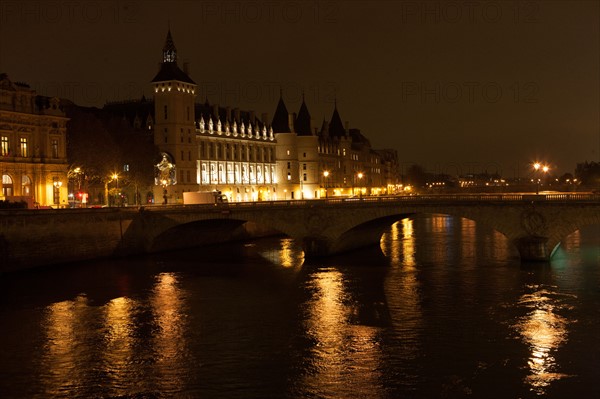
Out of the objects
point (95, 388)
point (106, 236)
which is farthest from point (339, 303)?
point (106, 236)

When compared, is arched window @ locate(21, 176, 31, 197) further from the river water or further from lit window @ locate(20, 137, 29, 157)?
the river water

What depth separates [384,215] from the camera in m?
57.7

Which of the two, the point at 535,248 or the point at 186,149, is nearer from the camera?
the point at 535,248

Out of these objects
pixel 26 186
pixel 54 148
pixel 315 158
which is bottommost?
pixel 26 186

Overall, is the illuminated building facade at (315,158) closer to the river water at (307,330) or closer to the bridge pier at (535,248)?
the bridge pier at (535,248)

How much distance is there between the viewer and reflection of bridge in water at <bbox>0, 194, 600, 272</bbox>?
168ft

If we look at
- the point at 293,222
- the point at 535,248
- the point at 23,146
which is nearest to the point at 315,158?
the point at 23,146

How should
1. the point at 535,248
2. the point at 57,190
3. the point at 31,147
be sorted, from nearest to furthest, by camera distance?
the point at 535,248
the point at 31,147
the point at 57,190

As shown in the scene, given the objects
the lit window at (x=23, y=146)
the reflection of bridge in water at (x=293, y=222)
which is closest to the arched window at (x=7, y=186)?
the lit window at (x=23, y=146)

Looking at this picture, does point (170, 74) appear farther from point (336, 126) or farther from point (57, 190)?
point (336, 126)

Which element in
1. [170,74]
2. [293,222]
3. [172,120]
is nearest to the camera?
[293,222]

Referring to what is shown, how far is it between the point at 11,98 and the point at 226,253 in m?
25.8

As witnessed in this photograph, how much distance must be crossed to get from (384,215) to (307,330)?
25315 millimetres

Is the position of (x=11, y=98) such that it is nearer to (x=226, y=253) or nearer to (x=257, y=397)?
(x=226, y=253)
